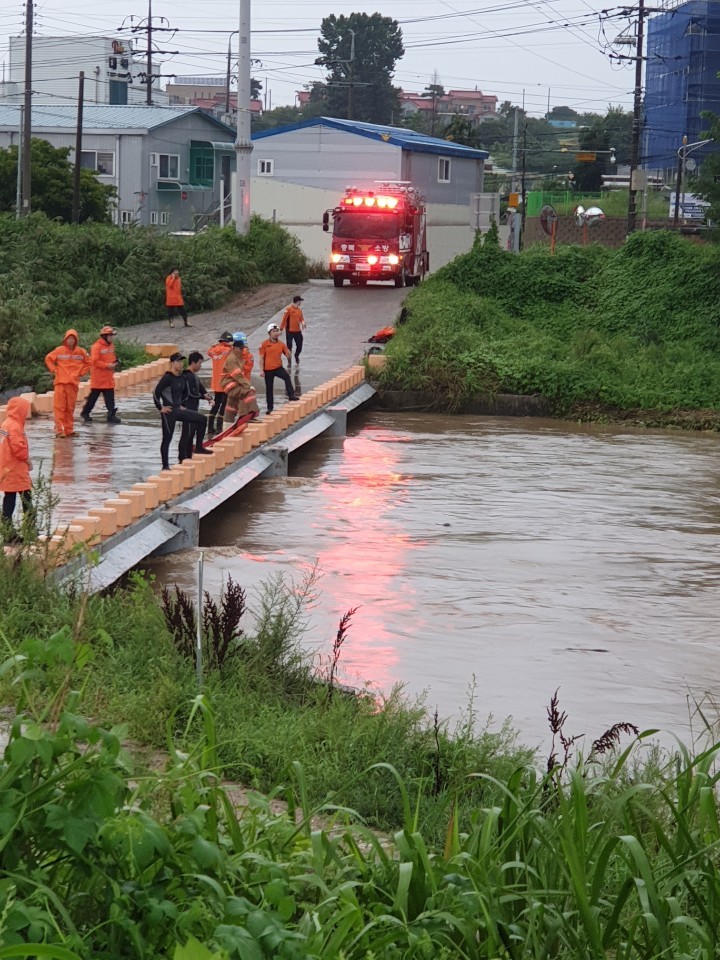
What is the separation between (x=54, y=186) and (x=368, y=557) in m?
38.1

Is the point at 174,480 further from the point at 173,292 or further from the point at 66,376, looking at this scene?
the point at 173,292

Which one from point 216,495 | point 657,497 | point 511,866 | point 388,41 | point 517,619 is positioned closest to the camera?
point 511,866

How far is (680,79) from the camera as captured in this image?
246ft

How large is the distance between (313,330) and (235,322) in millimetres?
1866

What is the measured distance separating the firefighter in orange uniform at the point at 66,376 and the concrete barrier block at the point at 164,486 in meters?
4.06

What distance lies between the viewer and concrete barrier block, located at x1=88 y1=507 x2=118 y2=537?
13.0 metres

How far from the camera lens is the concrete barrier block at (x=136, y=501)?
13.9 m

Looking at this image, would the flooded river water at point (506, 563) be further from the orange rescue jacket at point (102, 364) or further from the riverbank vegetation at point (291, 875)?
the riverbank vegetation at point (291, 875)

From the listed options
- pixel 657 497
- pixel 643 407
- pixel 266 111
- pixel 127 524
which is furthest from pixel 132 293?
pixel 266 111

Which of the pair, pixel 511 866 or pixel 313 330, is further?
pixel 313 330

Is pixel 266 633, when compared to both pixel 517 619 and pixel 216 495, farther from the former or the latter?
pixel 216 495

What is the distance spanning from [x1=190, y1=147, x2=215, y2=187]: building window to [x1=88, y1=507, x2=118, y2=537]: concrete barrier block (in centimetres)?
5253

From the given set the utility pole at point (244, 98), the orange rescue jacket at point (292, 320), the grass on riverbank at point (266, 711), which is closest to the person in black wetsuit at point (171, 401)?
the grass on riverbank at point (266, 711)

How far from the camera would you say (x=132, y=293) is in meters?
33.4
